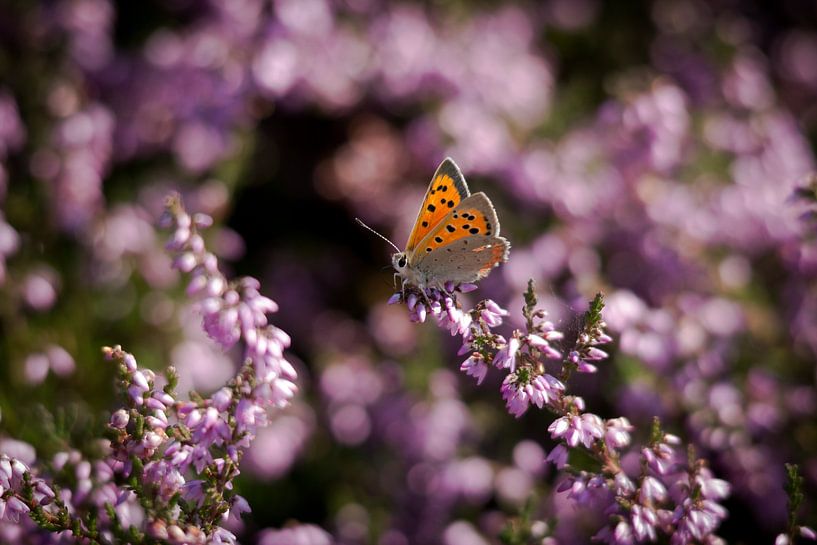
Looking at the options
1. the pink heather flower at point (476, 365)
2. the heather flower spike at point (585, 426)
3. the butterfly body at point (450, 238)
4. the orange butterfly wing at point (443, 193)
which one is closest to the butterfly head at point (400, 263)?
the butterfly body at point (450, 238)

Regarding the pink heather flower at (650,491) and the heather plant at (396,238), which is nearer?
the pink heather flower at (650,491)

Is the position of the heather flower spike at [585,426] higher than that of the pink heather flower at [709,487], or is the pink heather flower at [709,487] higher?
the heather flower spike at [585,426]

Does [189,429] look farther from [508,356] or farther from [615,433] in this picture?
[615,433]

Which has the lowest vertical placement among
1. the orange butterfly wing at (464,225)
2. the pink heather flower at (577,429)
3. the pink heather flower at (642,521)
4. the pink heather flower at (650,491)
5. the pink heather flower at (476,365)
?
the pink heather flower at (642,521)

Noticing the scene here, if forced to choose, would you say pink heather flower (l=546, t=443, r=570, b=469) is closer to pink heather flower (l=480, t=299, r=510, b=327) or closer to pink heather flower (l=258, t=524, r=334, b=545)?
pink heather flower (l=480, t=299, r=510, b=327)

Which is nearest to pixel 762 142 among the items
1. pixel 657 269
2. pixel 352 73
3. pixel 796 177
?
pixel 796 177

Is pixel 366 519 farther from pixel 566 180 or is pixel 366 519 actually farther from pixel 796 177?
pixel 796 177

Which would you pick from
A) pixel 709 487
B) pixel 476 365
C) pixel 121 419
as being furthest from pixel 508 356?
pixel 121 419

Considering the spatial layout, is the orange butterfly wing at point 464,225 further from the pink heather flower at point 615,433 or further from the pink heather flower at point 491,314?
the pink heather flower at point 615,433
